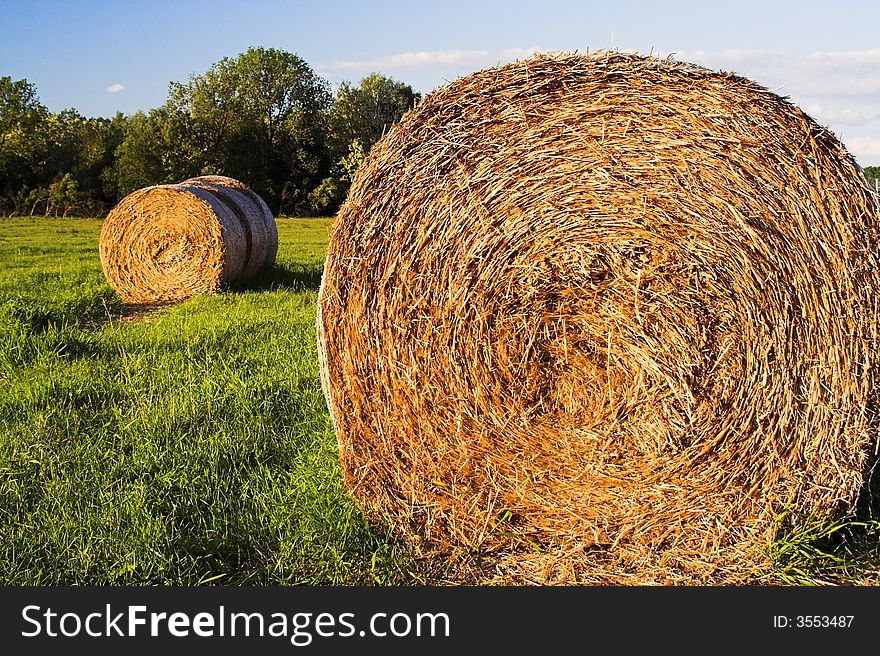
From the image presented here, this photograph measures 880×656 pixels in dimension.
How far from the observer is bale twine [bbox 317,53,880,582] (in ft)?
11.1

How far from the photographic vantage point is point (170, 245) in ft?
35.4

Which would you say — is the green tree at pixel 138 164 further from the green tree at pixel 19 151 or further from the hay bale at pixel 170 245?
the hay bale at pixel 170 245

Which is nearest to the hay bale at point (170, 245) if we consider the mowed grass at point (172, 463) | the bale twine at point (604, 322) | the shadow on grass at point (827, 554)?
the mowed grass at point (172, 463)

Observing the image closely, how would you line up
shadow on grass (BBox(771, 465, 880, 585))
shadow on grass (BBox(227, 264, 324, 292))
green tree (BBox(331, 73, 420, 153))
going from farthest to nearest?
green tree (BBox(331, 73, 420, 153)) → shadow on grass (BBox(227, 264, 324, 292)) → shadow on grass (BBox(771, 465, 880, 585))

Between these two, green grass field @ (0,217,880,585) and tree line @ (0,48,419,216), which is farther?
tree line @ (0,48,419,216)

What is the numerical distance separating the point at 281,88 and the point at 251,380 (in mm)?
47620

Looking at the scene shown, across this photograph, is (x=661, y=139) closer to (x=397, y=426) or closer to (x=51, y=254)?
(x=397, y=426)

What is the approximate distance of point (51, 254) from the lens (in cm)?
1586

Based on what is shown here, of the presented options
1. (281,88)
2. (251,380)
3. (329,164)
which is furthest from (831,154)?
(281,88)

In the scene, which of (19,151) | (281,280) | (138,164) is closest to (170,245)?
(281,280)

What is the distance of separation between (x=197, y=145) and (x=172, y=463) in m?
39.7

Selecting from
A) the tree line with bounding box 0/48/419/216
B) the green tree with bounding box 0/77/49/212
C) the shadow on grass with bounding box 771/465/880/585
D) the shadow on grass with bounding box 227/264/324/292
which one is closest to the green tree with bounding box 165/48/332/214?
the tree line with bounding box 0/48/419/216

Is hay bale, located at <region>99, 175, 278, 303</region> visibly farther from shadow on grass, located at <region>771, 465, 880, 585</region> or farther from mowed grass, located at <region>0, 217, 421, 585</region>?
shadow on grass, located at <region>771, 465, 880, 585</region>

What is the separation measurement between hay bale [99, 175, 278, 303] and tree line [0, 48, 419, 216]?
24978mm
